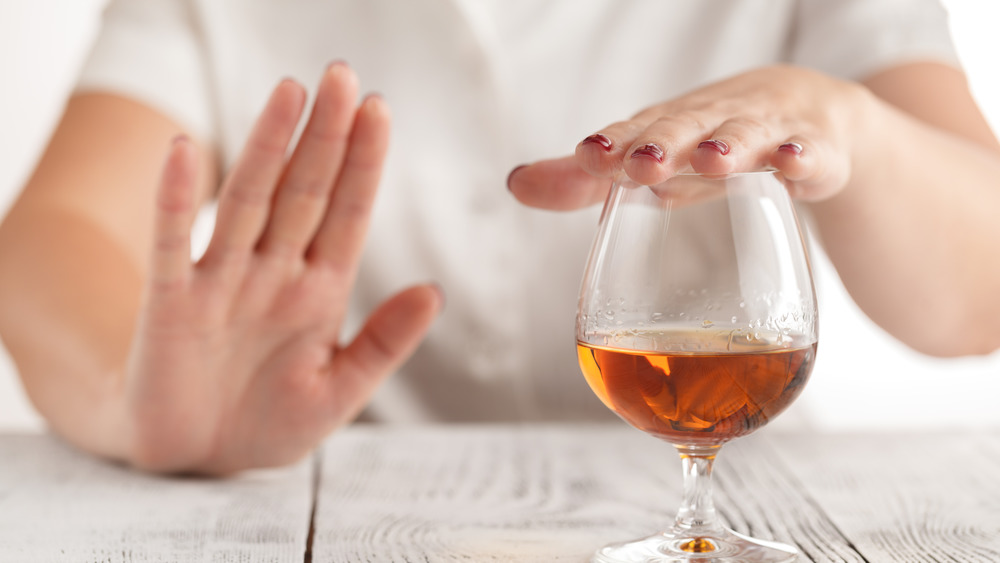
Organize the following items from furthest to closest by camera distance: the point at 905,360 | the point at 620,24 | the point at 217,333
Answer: the point at 905,360 → the point at 620,24 → the point at 217,333

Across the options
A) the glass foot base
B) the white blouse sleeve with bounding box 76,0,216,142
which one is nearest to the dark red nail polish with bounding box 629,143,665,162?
the glass foot base

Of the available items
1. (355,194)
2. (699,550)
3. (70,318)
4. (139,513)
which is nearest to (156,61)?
(70,318)

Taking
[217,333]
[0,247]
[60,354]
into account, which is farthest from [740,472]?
[0,247]

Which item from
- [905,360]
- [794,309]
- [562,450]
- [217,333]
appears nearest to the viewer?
[794,309]

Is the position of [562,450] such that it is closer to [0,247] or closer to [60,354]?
[60,354]

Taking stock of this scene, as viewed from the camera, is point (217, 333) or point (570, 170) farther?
point (217, 333)

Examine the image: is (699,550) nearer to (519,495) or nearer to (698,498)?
(698,498)

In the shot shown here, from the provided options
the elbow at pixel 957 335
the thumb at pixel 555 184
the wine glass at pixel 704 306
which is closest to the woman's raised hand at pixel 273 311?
the thumb at pixel 555 184
